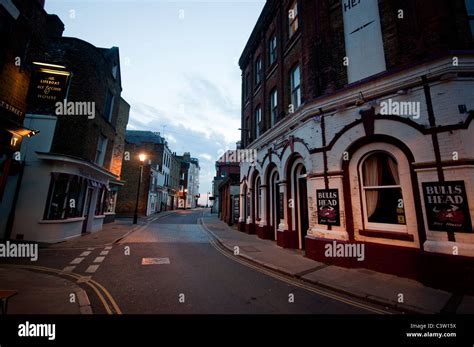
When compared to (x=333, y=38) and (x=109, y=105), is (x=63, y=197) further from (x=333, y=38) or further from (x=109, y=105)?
(x=333, y=38)

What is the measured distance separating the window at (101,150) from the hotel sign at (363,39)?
15365 mm

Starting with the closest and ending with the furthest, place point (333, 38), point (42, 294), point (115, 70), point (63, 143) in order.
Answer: point (42, 294)
point (333, 38)
point (63, 143)
point (115, 70)

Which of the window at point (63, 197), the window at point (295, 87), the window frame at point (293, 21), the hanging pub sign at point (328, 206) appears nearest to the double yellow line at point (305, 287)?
the hanging pub sign at point (328, 206)

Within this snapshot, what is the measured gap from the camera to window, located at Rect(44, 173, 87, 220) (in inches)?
401

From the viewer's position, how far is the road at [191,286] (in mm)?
3980

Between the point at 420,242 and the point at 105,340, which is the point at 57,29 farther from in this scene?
the point at 420,242

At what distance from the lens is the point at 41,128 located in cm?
1070

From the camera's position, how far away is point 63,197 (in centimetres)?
1072

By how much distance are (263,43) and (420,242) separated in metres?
14.2

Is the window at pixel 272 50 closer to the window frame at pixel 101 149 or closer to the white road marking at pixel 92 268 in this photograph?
the window frame at pixel 101 149

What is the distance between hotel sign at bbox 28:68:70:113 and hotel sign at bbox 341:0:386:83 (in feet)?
43.0

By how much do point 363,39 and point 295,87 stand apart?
11.1 ft

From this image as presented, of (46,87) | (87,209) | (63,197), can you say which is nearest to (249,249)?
(63,197)

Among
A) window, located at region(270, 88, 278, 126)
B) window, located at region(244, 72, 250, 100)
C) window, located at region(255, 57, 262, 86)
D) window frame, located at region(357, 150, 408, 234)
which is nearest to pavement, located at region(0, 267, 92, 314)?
window frame, located at region(357, 150, 408, 234)
